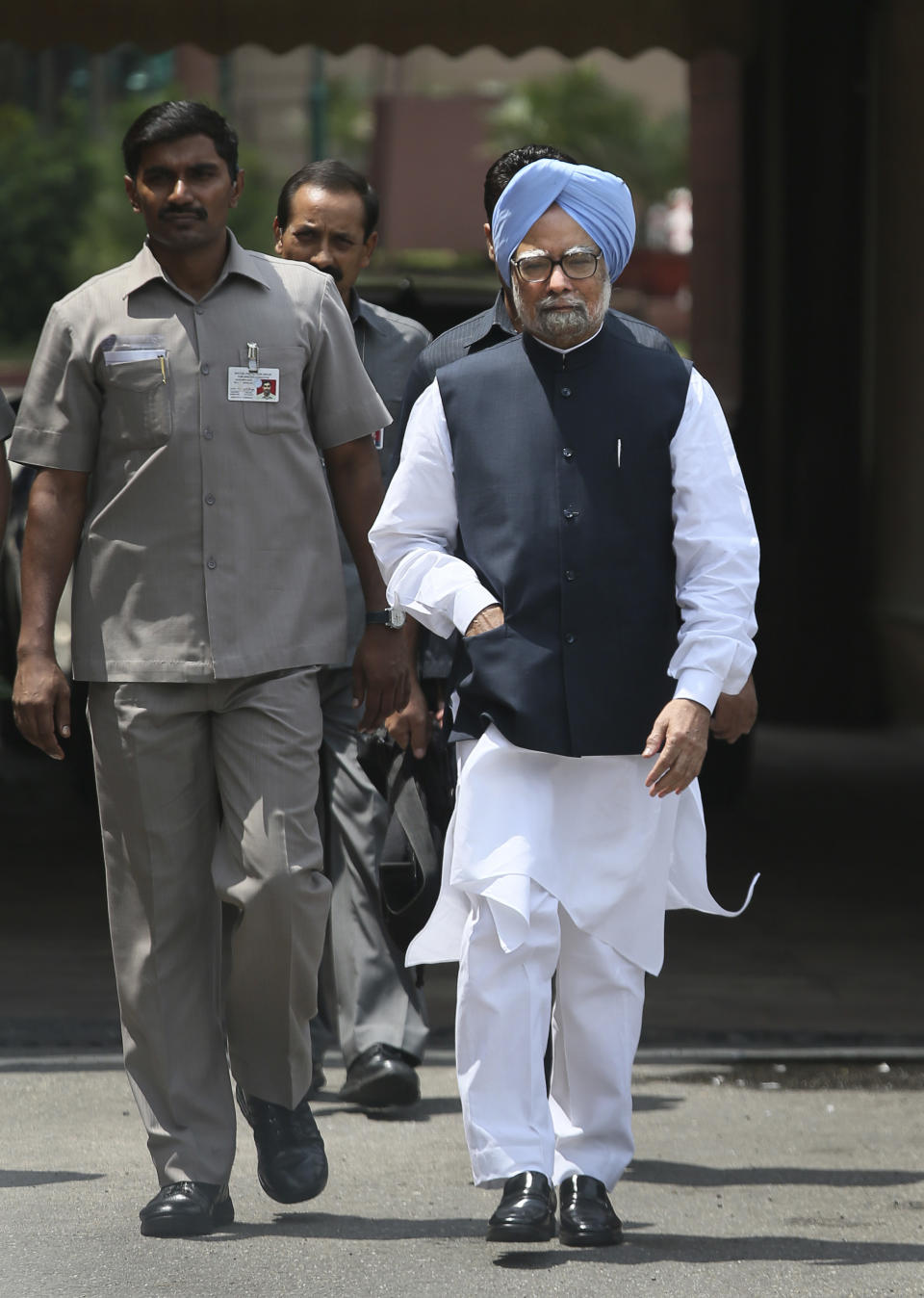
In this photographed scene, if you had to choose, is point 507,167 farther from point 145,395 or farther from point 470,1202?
point 470,1202

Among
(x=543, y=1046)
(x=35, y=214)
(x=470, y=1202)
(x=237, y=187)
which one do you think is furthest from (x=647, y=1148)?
(x=35, y=214)

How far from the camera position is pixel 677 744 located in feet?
13.8

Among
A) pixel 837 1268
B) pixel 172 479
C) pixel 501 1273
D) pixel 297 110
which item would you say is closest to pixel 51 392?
pixel 172 479

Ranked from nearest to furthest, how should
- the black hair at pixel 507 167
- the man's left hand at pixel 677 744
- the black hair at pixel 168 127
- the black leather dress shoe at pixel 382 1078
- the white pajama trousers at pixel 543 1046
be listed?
the man's left hand at pixel 677 744
the white pajama trousers at pixel 543 1046
the black hair at pixel 168 127
the black hair at pixel 507 167
the black leather dress shoe at pixel 382 1078

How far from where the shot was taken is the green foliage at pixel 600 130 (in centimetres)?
6788

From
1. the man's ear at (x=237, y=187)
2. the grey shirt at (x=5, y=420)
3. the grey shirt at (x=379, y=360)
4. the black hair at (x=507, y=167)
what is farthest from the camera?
the grey shirt at (x=379, y=360)

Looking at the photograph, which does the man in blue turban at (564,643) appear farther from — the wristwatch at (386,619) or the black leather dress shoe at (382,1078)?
the black leather dress shoe at (382,1078)

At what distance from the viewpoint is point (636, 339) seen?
183 inches

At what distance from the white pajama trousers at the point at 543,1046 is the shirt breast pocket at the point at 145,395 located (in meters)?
1.06

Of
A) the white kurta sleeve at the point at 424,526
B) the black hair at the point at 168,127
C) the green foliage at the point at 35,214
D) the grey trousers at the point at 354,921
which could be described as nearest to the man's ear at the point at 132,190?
the black hair at the point at 168,127

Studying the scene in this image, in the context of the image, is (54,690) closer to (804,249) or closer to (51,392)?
(51,392)

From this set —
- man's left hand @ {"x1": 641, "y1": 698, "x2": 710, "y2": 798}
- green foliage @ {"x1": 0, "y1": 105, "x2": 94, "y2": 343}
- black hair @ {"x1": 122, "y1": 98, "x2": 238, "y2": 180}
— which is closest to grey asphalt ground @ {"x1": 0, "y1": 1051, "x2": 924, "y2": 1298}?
man's left hand @ {"x1": 641, "y1": 698, "x2": 710, "y2": 798}

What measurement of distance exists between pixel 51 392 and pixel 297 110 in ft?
217

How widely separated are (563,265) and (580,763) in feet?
3.03
